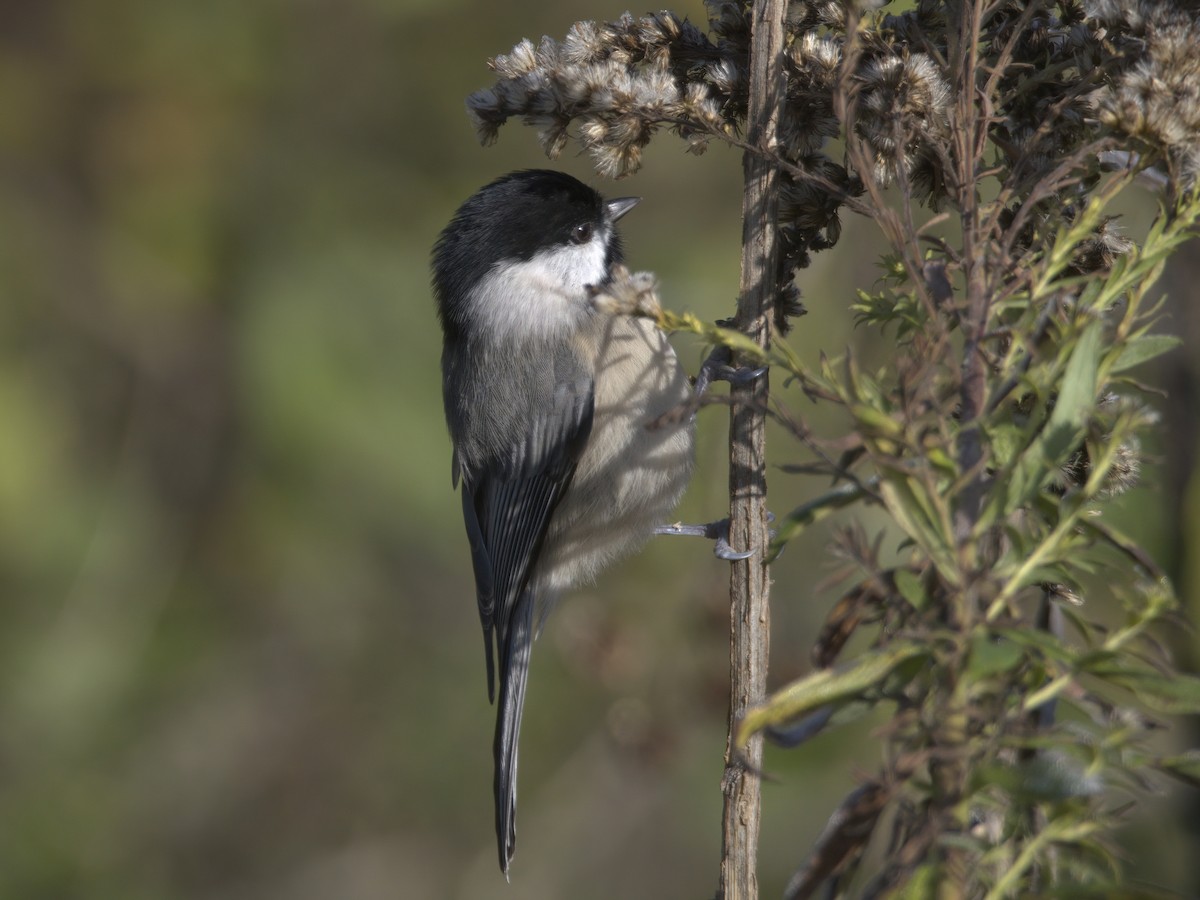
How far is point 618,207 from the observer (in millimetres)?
2182

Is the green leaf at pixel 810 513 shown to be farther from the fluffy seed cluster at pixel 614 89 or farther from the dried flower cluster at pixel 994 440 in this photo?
the fluffy seed cluster at pixel 614 89

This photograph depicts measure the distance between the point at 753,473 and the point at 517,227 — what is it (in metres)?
1.17

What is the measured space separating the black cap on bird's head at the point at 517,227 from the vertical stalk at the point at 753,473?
3.48ft

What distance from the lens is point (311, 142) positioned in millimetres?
2623

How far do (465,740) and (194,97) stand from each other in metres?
1.77

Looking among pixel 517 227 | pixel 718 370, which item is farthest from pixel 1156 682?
pixel 517 227

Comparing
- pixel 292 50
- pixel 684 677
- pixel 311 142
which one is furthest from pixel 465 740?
pixel 292 50

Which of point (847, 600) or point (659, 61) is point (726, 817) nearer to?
point (847, 600)

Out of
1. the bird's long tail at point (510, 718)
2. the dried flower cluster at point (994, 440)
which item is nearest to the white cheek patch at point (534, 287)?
the bird's long tail at point (510, 718)

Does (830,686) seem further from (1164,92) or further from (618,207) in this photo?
(618,207)

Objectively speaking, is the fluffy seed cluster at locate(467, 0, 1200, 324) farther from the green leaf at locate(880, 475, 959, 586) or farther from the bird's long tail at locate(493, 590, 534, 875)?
the bird's long tail at locate(493, 590, 534, 875)

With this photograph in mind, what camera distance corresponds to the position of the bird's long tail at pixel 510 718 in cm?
194

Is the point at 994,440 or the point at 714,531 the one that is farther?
the point at 714,531

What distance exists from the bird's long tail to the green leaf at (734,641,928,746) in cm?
139
